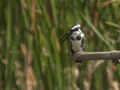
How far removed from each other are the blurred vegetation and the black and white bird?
26cm

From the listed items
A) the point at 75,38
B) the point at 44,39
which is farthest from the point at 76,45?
the point at 44,39

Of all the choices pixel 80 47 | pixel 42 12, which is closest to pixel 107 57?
pixel 80 47

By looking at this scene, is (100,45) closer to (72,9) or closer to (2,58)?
(72,9)

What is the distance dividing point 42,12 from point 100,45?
9.8 inches

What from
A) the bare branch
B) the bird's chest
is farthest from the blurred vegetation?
the bare branch

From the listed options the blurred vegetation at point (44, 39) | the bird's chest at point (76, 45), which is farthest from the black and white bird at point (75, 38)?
the blurred vegetation at point (44, 39)

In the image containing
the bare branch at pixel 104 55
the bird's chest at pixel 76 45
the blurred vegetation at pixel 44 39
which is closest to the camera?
the bare branch at pixel 104 55

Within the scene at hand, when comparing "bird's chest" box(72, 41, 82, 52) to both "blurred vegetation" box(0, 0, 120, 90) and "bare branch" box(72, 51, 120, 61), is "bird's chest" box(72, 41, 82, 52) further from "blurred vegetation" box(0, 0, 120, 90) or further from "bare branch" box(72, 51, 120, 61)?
"blurred vegetation" box(0, 0, 120, 90)

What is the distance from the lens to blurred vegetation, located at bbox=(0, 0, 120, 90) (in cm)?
89

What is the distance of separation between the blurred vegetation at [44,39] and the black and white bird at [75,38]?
259 millimetres

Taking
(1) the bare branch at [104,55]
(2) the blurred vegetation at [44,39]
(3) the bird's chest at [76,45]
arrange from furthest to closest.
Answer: (2) the blurred vegetation at [44,39], (3) the bird's chest at [76,45], (1) the bare branch at [104,55]

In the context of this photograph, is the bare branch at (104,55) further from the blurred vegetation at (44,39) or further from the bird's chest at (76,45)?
the blurred vegetation at (44,39)

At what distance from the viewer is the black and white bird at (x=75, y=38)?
53cm

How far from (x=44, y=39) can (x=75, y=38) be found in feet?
1.14
